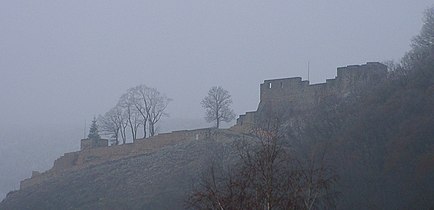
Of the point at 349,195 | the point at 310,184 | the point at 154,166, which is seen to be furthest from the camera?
the point at 154,166

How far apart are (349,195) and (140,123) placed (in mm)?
27924

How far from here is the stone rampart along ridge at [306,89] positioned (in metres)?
36.7

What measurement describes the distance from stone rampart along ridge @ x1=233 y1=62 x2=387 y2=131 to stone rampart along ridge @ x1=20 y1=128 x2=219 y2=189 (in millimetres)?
2712

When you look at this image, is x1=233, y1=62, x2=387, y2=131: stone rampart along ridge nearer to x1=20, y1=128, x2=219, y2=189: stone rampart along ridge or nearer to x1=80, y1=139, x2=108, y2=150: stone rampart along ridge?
x1=20, y1=128, x2=219, y2=189: stone rampart along ridge

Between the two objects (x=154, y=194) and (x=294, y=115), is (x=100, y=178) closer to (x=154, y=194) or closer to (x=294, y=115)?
(x=154, y=194)

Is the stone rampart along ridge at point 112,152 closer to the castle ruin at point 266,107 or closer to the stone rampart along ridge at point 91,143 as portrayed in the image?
the castle ruin at point 266,107

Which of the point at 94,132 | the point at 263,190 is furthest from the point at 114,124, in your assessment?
the point at 263,190

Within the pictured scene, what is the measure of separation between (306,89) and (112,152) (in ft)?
41.5

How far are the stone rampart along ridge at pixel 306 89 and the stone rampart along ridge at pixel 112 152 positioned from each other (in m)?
2.71

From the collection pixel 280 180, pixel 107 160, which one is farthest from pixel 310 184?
pixel 107 160

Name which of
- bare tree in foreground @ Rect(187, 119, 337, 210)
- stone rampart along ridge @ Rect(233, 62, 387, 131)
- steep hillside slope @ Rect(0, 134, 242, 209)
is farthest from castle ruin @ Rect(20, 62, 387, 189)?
bare tree in foreground @ Rect(187, 119, 337, 210)

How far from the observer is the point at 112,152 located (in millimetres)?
45562

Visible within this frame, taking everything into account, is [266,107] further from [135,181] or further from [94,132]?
[94,132]

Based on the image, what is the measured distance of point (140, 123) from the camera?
171 feet
